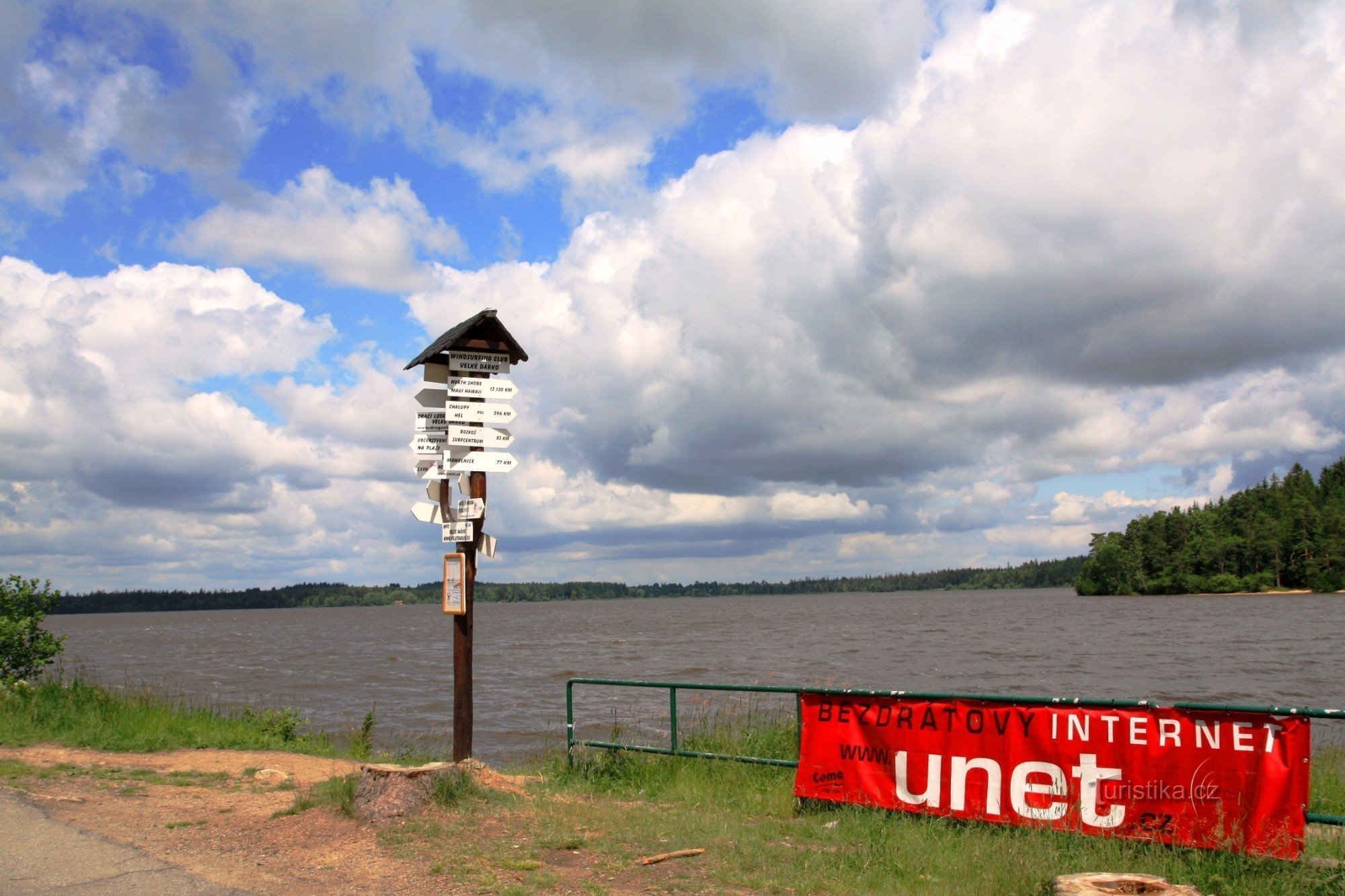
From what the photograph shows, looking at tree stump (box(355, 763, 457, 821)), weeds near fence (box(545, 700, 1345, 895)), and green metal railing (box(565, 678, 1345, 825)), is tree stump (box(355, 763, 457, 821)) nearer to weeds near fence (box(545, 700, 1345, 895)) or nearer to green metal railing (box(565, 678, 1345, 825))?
weeds near fence (box(545, 700, 1345, 895))

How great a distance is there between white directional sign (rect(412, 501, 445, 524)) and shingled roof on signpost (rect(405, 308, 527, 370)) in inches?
59.8

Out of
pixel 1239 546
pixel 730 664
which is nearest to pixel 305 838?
pixel 730 664

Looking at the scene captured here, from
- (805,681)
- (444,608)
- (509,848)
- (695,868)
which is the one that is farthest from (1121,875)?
(805,681)

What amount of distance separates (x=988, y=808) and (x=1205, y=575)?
13793 centimetres

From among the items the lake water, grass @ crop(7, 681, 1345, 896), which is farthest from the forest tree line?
grass @ crop(7, 681, 1345, 896)

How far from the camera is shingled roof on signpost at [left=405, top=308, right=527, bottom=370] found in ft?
32.9

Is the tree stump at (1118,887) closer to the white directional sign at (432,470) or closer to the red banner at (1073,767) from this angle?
the red banner at (1073,767)

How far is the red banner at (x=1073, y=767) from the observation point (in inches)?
256

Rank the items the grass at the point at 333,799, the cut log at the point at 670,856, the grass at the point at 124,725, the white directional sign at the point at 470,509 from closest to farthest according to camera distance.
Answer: the cut log at the point at 670,856 < the grass at the point at 333,799 < the white directional sign at the point at 470,509 < the grass at the point at 124,725

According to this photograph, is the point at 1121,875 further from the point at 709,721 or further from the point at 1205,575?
the point at 1205,575

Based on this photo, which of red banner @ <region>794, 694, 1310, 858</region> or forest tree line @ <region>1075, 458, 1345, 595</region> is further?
forest tree line @ <region>1075, 458, 1345, 595</region>

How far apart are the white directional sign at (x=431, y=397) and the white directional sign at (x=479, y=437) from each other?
35 cm

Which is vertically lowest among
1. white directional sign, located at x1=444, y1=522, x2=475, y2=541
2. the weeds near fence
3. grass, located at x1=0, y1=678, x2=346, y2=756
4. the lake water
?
the lake water

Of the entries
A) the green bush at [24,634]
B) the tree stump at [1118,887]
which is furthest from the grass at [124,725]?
the tree stump at [1118,887]
